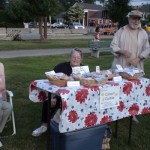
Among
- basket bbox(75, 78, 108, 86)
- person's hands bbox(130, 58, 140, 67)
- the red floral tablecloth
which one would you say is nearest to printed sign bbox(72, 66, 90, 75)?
basket bbox(75, 78, 108, 86)

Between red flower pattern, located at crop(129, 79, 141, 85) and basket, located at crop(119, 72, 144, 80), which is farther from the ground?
basket, located at crop(119, 72, 144, 80)

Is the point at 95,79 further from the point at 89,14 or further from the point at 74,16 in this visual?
the point at 89,14

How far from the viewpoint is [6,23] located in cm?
4516

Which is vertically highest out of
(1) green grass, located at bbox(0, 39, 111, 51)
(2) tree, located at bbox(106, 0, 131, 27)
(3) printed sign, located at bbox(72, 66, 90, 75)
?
(2) tree, located at bbox(106, 0, 131, 27)

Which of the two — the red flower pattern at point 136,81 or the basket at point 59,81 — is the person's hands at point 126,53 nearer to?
the red flower pattern at point 136,81

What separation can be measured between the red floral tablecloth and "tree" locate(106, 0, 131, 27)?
19.9 m

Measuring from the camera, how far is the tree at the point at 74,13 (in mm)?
72812

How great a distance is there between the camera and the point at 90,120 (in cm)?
376

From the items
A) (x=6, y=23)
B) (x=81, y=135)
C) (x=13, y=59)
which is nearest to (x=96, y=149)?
(x=81, y=135)

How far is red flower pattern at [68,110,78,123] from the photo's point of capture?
3549 mm

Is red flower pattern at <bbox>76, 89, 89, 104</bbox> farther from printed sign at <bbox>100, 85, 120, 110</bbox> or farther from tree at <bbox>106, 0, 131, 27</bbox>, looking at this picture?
tree at <bbox>106, 0, 131, 27</bbox>

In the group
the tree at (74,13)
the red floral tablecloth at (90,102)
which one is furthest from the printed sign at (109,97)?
the tree at (74,13)

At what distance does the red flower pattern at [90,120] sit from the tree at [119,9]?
2040 cm

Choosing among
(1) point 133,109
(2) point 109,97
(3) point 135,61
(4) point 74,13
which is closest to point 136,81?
(1) point 133,109
